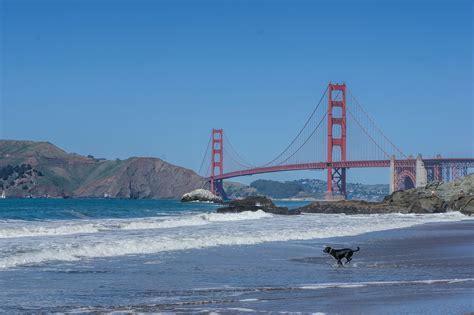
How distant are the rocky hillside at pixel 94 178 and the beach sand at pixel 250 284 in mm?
115878

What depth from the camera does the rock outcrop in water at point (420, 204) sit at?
148ft

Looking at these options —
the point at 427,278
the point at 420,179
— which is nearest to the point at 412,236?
the point at 427,278

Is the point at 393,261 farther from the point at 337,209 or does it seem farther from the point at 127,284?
the point at 337,209

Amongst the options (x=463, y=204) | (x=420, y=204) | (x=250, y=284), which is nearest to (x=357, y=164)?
(x=420, y=204)

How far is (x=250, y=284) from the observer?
9891 mm

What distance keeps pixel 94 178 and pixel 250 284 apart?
5484 inches

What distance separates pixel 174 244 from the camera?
16.0 meters

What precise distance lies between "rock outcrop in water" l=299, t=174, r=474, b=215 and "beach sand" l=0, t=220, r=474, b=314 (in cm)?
3091

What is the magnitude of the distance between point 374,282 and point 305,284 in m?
0.91

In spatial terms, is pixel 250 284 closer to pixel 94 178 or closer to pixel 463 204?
pixel 463 204

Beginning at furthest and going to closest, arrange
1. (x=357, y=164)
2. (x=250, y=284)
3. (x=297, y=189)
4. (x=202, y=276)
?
(x=297, y=189), (x=357, y=164), (x=202, y=276), (x=250, y=284)

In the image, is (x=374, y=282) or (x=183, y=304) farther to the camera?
(x=374, y=282)

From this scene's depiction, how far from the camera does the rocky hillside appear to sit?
442 ft

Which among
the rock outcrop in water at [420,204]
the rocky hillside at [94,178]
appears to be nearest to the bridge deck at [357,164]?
the rock outcrop in water at [420,204]
